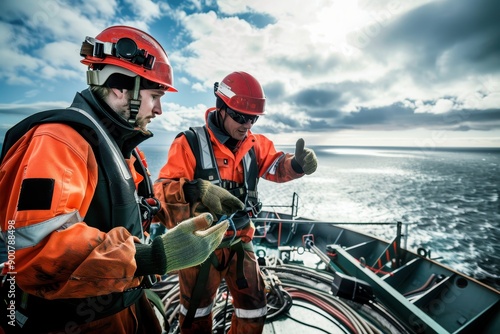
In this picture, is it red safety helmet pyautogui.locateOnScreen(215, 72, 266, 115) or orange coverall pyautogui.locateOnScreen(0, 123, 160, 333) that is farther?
red safety helmet pyautogui.locateOnScreen(215, 72, 266, 115)

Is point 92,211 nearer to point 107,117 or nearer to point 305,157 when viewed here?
point 107,117

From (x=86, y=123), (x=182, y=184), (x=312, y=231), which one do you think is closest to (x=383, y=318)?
(x=182, y=184)

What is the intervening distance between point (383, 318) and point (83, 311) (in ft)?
13.4

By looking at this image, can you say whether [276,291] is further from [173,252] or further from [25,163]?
[25,163]

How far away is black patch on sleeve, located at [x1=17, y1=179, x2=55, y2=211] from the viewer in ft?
3.12

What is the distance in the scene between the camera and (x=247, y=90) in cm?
290

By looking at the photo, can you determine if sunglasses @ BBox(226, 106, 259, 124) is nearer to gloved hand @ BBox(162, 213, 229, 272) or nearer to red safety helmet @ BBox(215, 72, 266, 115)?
red safety helmet @ BBox(215, 72, 266, 115)

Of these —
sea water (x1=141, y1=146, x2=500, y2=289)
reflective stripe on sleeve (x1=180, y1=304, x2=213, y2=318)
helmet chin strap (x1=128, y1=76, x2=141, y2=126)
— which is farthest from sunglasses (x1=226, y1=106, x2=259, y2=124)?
sea water (x1=141, y1=146, x2=500, y2=289)

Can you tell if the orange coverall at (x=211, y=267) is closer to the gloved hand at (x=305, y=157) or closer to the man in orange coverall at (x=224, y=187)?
the man in orange coverall at (x=224, y=187)

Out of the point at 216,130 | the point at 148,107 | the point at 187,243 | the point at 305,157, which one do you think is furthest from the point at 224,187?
the point at 187,243

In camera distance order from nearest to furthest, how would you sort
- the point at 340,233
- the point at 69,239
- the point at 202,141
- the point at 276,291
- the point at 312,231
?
the point at 69,239, the point at 202,141, the point at 276,291, the point at 340,233, the point at 312,231

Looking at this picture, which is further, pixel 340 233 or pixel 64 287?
pixel 340 233

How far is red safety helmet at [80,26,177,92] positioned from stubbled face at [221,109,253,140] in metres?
1.16

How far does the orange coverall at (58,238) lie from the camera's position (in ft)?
3.15
